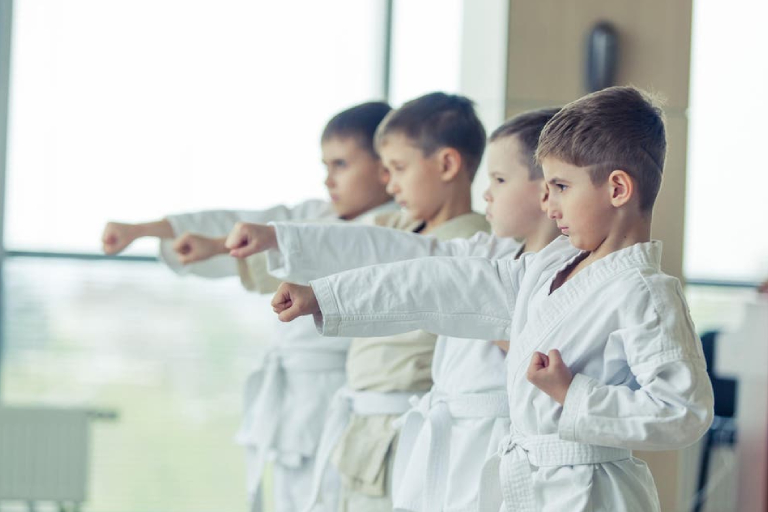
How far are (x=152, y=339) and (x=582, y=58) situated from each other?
1.80 meters

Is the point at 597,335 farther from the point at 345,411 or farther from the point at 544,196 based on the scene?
the point at 345,411

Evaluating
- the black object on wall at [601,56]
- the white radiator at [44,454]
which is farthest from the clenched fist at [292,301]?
the white radiator at [44,454]

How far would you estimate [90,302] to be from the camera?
3.63 m

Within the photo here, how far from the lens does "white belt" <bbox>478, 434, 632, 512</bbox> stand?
48.1 inches

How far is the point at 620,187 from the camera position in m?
1.22

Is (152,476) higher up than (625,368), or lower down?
lower down

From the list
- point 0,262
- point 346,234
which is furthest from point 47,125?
point 346,234

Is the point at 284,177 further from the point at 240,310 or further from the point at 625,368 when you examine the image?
the point at 625,368

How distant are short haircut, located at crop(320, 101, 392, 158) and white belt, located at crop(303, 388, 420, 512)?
539 mm

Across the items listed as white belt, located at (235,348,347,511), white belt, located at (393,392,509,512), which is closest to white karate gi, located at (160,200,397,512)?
white belt, located at (235,348,347,511)

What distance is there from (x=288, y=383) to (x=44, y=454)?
107 cm

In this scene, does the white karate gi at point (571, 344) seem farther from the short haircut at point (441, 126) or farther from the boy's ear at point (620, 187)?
the short haircut at point (441, 126)

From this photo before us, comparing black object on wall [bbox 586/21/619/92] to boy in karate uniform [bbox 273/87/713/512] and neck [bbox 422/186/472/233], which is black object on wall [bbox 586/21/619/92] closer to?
neck [bbox 422/186/472/233]

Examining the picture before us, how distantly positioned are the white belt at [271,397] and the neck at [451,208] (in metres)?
0.53
